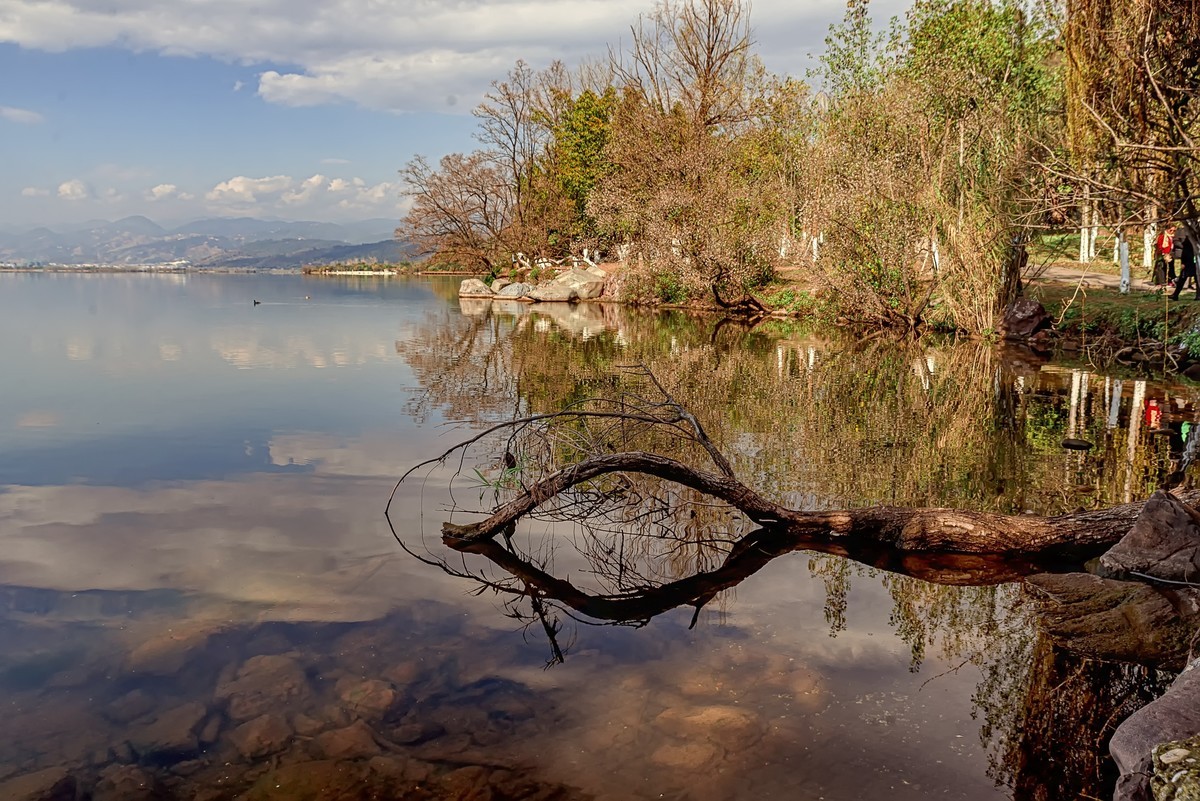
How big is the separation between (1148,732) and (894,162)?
24843 mm

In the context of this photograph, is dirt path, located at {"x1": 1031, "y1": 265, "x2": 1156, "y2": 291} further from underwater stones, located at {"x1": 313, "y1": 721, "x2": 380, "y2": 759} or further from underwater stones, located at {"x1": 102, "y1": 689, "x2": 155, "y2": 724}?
underwater stones, located at {"x1": 102, "y1": 689, "x2": 155, "y2": 724}

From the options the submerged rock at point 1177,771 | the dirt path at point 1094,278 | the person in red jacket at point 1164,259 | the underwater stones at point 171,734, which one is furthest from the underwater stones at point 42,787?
the dirt path at point 1094,278

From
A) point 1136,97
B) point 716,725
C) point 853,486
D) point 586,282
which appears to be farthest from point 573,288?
point 716,725

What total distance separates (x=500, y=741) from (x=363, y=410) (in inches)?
444

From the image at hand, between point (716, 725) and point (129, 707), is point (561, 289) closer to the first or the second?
point (129, 707)

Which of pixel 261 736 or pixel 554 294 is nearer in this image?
pixel 261 736

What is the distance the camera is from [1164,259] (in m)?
23.0

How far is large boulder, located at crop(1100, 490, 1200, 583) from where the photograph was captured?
7.43 m

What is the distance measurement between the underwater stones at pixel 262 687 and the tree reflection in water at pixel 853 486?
1.75 meters

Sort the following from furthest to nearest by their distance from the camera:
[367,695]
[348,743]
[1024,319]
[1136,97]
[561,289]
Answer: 1. [561,289]
2. [1024,319]
3. [1136,97]
4. [367,695]
5. [348,743]

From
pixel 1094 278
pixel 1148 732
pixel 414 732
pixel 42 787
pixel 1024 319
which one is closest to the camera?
pixel 1148 732

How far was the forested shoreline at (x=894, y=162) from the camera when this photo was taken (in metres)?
10.6

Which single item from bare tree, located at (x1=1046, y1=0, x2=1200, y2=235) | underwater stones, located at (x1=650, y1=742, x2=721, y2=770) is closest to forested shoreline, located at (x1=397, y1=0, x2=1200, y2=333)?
bare tree, located at (x1=1046, y1=0, x2=1200, y2=235)

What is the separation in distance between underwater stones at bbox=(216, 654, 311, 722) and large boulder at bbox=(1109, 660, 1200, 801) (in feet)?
15.2
